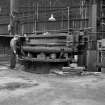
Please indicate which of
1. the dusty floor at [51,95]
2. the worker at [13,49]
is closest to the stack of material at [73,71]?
the dusty floor at [51,95]

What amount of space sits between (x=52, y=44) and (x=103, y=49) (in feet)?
10.3

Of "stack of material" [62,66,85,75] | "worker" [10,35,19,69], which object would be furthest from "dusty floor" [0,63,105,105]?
"worker" [10,35,19,69]

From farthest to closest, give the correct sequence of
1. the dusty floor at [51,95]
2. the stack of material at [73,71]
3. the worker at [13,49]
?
the worker at [13,49] → the stack of material at [73,71] → the dusty floor at [51,95]

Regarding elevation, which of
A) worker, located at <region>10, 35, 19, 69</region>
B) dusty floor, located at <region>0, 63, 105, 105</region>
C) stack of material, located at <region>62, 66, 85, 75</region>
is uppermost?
worker, located at <region>10, 35, 19, 69</region>

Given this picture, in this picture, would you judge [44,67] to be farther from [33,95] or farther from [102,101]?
[102,101]

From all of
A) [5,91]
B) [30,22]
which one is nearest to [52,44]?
[30,22]

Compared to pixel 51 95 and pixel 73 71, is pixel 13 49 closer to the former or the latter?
pixel 73 71

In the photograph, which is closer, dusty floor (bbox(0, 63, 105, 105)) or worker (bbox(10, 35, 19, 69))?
dusty floor (bbox(0, 63, 105, 105))

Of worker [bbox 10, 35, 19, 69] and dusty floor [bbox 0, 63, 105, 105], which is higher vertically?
worker [bbox 10, 35, 19, 69]

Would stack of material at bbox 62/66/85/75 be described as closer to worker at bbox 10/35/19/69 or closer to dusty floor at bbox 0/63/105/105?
dusty floor at bbox 0/63/105/105

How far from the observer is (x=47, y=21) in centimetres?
1511

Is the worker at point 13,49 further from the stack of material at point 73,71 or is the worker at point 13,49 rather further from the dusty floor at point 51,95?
the dusty floor at point 51,95

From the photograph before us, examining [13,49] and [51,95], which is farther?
[13,49]

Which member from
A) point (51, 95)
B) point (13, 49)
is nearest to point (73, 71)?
point (13, 49)
